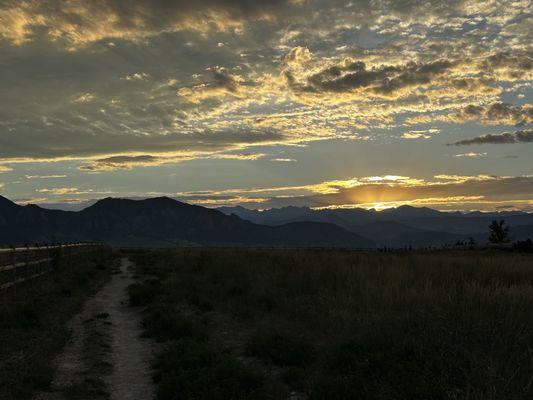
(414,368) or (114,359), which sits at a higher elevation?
(414,368)

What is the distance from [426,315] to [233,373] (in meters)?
3.62

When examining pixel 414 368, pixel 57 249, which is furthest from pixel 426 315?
pixel 57 249

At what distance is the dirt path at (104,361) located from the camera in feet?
24.2

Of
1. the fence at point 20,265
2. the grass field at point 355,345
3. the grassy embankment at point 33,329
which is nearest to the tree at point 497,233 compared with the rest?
the grass field at point 355,345

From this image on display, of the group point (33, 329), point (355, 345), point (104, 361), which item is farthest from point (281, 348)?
point (33, 329)

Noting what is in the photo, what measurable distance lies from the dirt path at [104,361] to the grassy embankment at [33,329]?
0.88ft

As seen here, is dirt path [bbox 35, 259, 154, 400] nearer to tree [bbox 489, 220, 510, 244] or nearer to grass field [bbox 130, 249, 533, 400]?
grass field [bbox 130, 249, 533, 400]

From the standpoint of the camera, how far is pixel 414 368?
262 inches

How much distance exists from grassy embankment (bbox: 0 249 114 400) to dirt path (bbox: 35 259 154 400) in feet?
0.88

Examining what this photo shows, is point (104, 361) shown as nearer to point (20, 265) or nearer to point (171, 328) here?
point (171, 328)

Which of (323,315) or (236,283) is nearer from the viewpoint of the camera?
(323,315)

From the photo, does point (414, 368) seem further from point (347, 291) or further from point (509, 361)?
point (347, 291)

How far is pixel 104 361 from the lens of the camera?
923 centimetres

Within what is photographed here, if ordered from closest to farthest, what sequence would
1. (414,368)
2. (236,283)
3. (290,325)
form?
(414,368), (290,325), (236,283)
